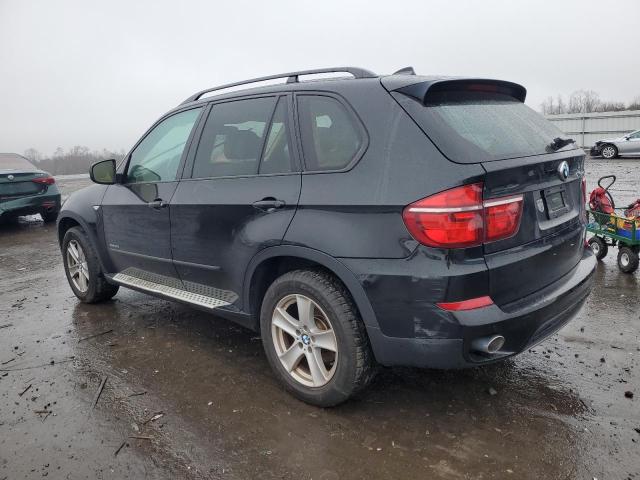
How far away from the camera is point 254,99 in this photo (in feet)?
10.7

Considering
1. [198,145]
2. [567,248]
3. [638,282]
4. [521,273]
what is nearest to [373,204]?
[521,273]

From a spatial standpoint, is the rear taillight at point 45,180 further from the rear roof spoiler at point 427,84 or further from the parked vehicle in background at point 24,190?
the rear roof spoiler at point 427,84

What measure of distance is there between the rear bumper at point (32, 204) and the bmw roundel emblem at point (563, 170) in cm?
→ 963

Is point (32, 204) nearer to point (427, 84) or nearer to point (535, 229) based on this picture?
point (427, 84)

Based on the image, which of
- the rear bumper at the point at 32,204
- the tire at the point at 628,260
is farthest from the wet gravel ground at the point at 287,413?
the rear bumper at the point at 32,204

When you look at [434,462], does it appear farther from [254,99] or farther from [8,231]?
[8,231]

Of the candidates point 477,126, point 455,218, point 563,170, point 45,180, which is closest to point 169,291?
point 455,218

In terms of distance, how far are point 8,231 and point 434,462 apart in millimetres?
10298

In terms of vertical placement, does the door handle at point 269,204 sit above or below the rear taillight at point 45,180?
above

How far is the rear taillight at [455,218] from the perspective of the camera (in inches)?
87.7

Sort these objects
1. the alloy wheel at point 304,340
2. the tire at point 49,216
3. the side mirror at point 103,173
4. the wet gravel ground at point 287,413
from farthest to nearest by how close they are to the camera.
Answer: the tire at point 49,216 → the side mirror at point 103,173 → the alloy wheel at point 304,340 → the wet gravel ground at point 287,413

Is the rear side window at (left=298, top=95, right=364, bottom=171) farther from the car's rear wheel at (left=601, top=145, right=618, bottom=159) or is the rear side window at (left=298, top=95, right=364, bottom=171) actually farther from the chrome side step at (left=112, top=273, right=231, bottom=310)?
the car's rear wheel at (left=601, top=145, right=618, bottom=159)

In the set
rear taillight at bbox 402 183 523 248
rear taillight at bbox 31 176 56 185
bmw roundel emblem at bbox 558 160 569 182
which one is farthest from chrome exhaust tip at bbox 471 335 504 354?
rear taillight at bbox 31 176 56 185

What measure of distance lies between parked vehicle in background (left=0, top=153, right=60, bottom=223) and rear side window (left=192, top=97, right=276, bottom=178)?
749 cm
